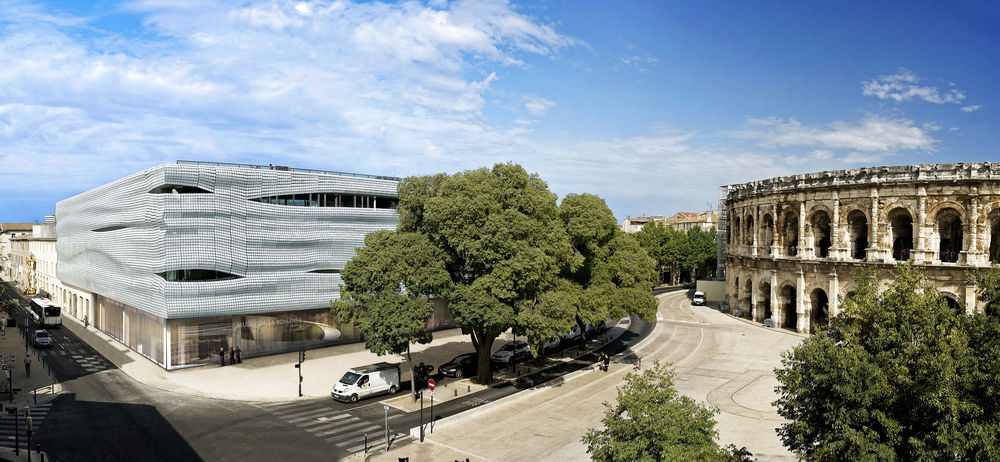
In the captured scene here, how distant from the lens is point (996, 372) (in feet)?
45.2

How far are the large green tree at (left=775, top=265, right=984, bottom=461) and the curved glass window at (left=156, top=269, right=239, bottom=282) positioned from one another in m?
39.7

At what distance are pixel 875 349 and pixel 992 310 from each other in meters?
4.57

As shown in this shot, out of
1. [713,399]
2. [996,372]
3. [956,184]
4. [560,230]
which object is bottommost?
[713,399]

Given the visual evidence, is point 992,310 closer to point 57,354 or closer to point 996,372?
point 996,372

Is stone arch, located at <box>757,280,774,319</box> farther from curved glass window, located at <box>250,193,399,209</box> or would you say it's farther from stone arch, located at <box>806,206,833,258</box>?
curved glass window, located at <box>250,193,399,209</box>

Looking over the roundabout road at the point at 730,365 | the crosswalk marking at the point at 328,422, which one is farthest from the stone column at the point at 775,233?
the crosswalk marking at the point at 328,422

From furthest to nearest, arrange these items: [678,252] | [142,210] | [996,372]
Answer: [678,252]
[142,210]
[996,372]

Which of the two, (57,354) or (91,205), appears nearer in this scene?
(57,354)

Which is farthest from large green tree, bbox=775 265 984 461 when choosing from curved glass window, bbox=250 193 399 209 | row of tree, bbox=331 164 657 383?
curved glass window, bbox=250 193 399 209

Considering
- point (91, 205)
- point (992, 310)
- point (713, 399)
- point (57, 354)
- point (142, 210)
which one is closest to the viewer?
point (992, 310)

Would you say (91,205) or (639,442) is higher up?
(91,205)

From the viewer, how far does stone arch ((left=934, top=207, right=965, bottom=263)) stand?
51.7 meters

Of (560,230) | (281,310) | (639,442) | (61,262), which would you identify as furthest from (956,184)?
(61,262)

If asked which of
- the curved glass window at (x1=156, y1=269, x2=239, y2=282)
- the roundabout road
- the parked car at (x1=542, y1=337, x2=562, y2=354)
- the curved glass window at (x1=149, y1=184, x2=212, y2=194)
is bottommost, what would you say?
the roundabout road
